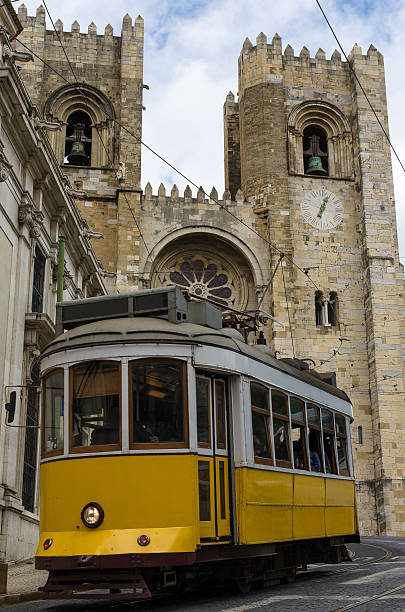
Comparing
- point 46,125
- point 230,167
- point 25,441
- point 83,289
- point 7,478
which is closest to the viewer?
point 7,478

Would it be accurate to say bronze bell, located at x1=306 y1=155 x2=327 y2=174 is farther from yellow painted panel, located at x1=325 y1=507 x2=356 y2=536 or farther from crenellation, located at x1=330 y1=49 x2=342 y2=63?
yellow painted panel, located at x1=325 y1=507 x2=356 y2=536

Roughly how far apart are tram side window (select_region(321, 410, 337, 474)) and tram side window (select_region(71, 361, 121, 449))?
10.8 ft

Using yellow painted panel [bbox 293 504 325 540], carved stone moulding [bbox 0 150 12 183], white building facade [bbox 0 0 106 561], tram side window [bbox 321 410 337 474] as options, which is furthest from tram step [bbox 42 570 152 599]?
carved stone moulding [bbox 0 150 12 183]

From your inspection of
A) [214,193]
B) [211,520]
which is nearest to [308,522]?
[211,520]

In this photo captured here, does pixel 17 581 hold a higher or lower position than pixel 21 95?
lower

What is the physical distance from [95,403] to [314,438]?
306cm

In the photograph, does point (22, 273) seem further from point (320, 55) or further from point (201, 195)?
point (320, 55)

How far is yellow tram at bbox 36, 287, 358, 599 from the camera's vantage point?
21.7ft

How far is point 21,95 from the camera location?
14.1 meters

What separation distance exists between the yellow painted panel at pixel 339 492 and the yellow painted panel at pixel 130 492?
3047 millimetres

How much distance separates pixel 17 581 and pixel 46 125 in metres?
9.50

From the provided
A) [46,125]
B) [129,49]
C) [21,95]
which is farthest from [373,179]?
[21,95]

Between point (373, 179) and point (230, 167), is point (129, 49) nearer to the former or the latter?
point (230, 167)

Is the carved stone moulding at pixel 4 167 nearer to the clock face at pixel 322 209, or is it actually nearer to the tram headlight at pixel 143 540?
the tram headlight at pixel 143 540
